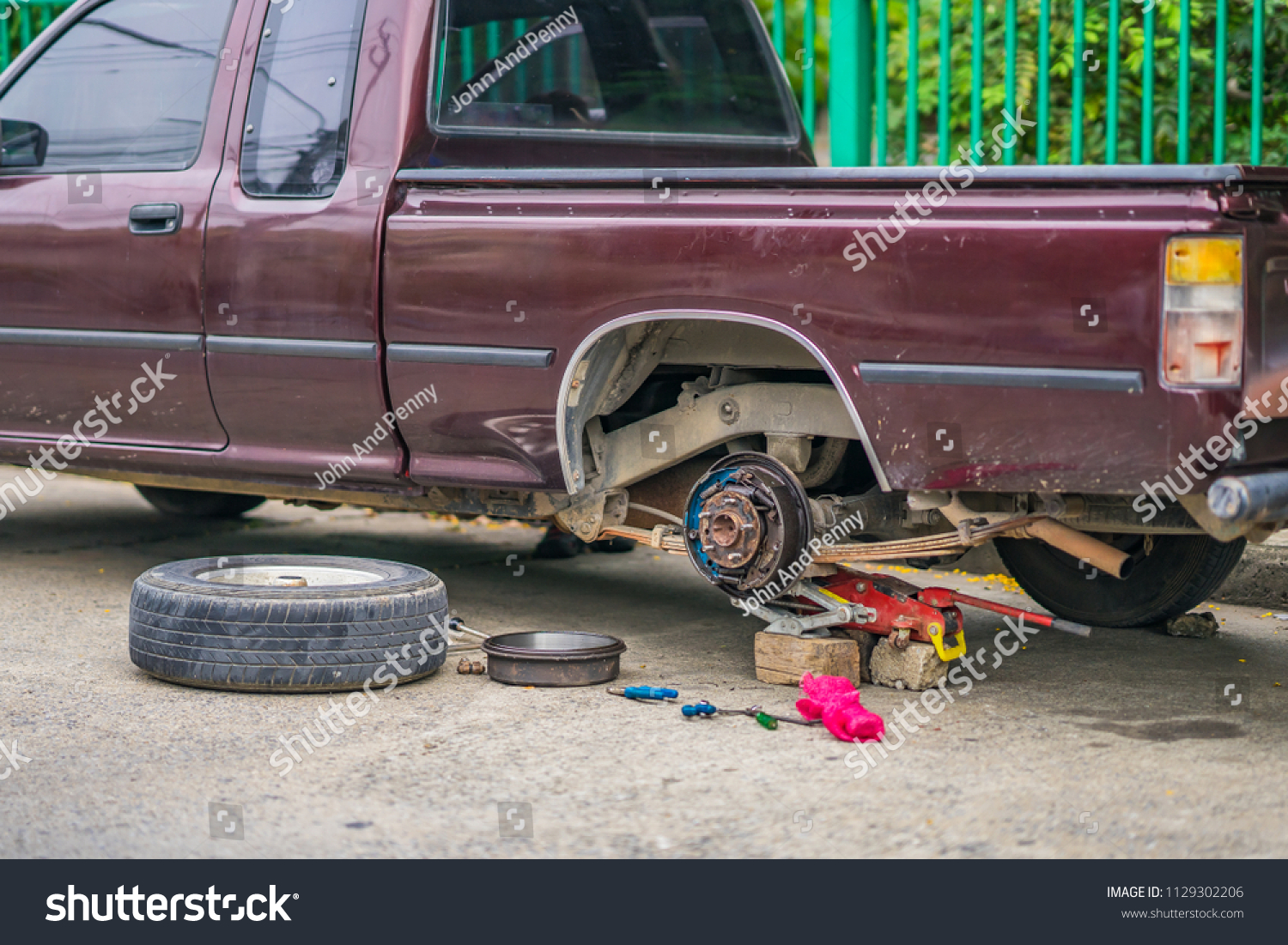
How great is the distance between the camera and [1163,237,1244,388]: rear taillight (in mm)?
3018

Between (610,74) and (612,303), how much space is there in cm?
147

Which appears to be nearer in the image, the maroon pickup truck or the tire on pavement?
the maroon pickup truck

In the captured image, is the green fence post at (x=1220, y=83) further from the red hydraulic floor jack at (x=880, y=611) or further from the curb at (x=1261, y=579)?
the red hydraulic floor jack at (x=880, y=611)

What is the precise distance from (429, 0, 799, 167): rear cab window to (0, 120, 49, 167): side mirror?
1559 mm

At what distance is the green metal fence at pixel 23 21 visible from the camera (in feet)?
26.8

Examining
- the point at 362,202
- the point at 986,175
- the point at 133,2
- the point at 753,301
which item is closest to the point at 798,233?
the point at 753,301

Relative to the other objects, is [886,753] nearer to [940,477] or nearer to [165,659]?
[940,477]

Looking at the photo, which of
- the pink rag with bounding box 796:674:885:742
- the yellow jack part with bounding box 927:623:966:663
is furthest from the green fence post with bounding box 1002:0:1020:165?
→ the pink rag with bounding box 796:674:885:742

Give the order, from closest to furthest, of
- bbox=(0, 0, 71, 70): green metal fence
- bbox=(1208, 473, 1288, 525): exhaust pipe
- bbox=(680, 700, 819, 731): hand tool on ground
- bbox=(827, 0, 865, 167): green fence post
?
bbox=(1208, 473, 1288, 525): exhaust pipe < bbox=(680, 700, 819, 731): hand tool on ground < bbox=(827, 0, 865, 167): green fence post < bbox=(0, 0, 71, 70): green metal fence

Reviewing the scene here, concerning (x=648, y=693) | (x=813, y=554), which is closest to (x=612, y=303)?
(x=813, y=554)

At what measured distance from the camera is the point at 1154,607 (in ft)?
13.7

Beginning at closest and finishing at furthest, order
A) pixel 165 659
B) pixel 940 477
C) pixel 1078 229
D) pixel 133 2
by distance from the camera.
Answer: pixel 1078 229, pixel 940 477, pixel 165 659, pixel 133 2

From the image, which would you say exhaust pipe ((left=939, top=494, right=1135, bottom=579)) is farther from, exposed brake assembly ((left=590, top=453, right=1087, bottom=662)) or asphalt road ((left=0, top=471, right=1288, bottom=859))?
asphalt road ((left=0, top=471, right=1288, bottom=859))

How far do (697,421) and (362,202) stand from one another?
115 cm
